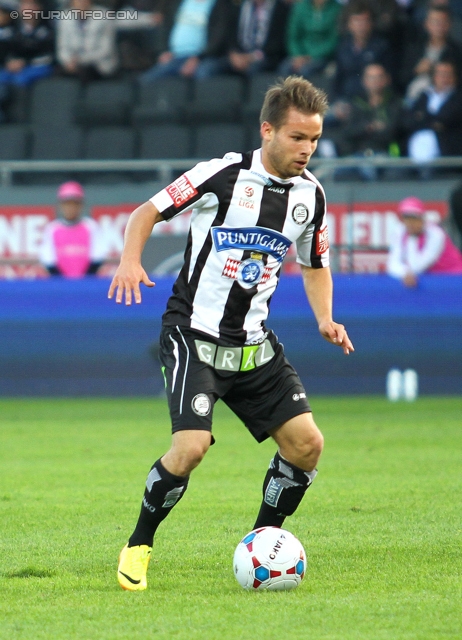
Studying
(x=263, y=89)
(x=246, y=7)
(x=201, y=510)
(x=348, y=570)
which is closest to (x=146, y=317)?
(x=263, y=89)

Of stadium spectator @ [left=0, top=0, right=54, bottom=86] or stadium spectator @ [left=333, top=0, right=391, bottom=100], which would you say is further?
stadium spectator @ [left=0, top=0, right=54, bottom=86]

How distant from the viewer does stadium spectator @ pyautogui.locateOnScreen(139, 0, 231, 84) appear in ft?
56.1

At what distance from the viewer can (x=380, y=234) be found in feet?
46.4

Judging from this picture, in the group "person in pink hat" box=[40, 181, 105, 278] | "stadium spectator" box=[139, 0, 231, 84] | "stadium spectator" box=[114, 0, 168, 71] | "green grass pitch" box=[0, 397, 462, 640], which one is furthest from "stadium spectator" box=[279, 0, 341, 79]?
"green grass pitch" box=[0, 397, 462, 640]

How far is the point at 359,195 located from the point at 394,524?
834cm

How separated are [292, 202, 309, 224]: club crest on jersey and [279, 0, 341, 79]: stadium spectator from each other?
11.3 meters

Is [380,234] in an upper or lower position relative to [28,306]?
upper

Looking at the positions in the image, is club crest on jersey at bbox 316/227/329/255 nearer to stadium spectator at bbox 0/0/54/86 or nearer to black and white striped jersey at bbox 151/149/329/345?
black and white striped jersey at bbox 151/149/329/345

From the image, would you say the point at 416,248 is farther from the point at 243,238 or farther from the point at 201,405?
the point at 201,405

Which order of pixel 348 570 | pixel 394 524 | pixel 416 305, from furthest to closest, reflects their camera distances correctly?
pixel 416 305, pixel 394 524, pixel 348 570

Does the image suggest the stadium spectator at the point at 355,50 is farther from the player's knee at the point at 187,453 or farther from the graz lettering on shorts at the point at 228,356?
the player's knee at the point at 187,453

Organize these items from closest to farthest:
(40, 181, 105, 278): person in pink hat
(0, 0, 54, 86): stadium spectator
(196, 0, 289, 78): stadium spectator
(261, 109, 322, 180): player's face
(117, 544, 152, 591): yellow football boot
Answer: (117, 544, 152, 591): yellow football boot → (261, 109, 322, 180): player's face → (40, 181, 105, 278): person in pink hat → (196, 0, 289, 78): stadium spectator → (0, 0, 54, 86): stadium spectator

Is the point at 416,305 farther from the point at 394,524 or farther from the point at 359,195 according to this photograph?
the point at 394,524

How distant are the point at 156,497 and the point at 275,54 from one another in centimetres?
1283
